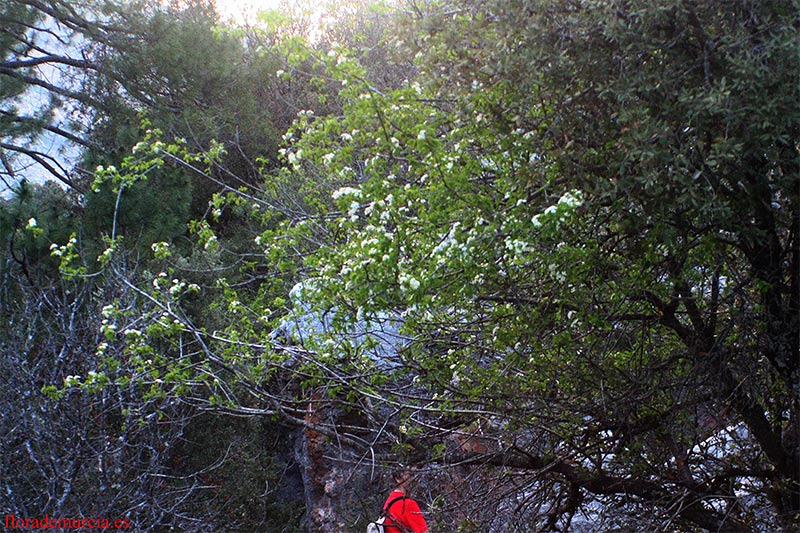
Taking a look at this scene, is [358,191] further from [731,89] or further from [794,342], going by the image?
[794,342]

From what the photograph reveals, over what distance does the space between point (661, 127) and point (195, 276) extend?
7.15m

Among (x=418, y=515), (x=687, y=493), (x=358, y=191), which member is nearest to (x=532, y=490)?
(x=418, y=515)

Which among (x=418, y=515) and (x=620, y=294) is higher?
(x=620, y=294)

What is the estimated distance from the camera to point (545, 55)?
3354 millimetres

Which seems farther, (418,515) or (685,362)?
(418,515)

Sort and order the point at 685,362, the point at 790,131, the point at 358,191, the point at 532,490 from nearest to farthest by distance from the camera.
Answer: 1. the point at 790,131
2. the point at 358,191
3. the point at 685,362
4. the point at 532,490

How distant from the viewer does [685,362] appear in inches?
171

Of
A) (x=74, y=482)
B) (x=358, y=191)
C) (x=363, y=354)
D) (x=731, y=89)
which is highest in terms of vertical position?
(x=731, y=89)

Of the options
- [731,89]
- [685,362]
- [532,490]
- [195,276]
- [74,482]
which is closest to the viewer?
[731,89]

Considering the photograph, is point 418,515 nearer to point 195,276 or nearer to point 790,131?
point 790,131

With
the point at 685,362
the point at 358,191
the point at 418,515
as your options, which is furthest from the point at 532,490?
the point at 358,191

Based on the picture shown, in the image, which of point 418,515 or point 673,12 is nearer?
point 673,12

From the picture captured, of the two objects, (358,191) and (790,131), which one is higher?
(790,131)

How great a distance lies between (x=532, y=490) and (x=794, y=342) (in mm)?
2134
